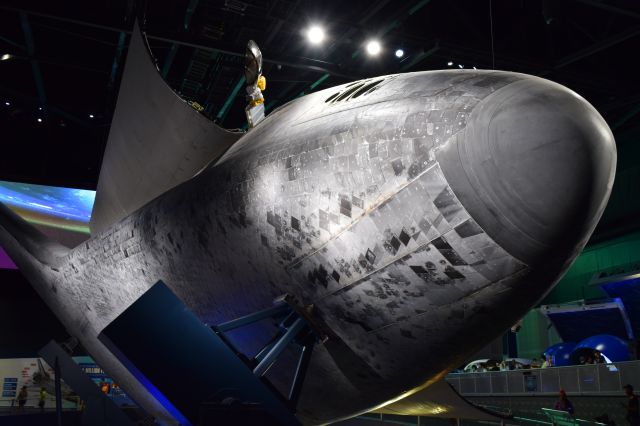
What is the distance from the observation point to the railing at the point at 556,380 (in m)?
11.9

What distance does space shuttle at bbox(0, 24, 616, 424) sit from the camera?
2533mm

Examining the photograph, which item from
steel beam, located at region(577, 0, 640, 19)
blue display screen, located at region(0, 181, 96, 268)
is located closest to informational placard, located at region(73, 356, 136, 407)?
blue display screen, located at region(0, 181, 96, 268)

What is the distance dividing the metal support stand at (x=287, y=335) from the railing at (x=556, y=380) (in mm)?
9777

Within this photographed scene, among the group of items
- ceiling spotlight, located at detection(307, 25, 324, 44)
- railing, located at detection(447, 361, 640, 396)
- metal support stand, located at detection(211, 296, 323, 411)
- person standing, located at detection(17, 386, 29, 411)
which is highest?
ceiling spotlight, located at detection(307, 25, 324, 44)

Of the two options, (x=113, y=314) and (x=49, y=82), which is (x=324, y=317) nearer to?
(x=113, y=314)

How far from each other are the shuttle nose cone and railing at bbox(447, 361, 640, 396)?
34.4ft

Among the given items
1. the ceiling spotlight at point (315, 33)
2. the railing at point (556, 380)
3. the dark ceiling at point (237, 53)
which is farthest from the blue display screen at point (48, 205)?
the railing at point (556, 380)

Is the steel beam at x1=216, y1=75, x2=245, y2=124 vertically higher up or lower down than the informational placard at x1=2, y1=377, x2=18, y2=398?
higher up

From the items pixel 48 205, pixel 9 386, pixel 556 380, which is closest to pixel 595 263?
pixel 556 380

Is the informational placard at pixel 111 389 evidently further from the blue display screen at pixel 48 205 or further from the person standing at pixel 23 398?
the blue display screen at pixel 48 205

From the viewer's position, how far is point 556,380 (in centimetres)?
Result: 1380

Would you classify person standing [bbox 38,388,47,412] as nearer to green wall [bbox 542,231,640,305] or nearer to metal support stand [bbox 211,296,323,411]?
metal support stand [bbox 211,296,323,411]

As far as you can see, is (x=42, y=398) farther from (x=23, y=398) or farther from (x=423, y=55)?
(x=423, y=55)

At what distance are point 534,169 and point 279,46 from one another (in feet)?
40.2
